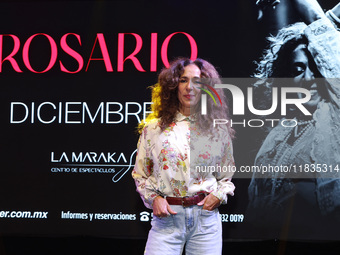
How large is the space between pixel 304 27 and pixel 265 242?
5.68 ft

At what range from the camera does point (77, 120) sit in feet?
12.6

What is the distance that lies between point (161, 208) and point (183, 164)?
0.24 m

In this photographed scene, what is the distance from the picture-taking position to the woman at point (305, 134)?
12.0 ft

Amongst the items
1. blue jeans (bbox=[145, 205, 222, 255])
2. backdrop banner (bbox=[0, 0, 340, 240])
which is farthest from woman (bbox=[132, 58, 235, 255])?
backdrop banner (bbox=[0, 0, 340, 240])

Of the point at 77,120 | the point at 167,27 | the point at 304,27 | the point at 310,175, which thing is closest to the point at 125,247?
the point at 77,120

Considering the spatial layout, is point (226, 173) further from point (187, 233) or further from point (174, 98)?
point (174, 98)

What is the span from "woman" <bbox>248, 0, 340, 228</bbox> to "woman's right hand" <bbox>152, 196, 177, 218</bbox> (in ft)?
5.29

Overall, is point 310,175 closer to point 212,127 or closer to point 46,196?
point 212,127

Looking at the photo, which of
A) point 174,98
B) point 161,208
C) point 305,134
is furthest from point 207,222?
point 305,134

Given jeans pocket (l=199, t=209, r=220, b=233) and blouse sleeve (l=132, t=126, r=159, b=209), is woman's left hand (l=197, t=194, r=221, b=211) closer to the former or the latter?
jeans pocket (l=199, t=209, r=220, b=233)

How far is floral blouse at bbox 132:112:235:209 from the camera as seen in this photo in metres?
2.27

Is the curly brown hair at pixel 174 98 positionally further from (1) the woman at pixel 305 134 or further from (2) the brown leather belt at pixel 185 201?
(1) the woman at pixel 305 134

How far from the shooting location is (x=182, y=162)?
7.46 feet

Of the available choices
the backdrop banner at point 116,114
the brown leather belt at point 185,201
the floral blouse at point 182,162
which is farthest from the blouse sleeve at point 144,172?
the backdrop banner at point 116,114
